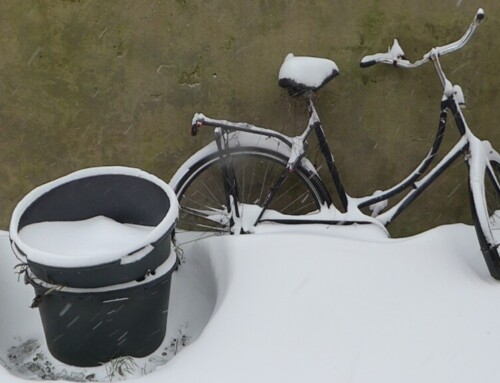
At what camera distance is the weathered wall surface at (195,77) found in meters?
3.36

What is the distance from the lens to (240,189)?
12.7ft

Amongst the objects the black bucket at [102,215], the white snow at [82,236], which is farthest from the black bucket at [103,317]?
the white snow at [82,236]

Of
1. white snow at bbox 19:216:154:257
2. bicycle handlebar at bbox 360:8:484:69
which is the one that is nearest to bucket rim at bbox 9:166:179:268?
white snow at bbox 19:216:154:257

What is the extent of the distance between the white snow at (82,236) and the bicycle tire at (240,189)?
63cm

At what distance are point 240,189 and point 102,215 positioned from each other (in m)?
1.03

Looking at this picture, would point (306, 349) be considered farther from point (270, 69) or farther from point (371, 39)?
point (371, 39)

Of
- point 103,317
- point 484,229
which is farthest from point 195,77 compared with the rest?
point 484,229

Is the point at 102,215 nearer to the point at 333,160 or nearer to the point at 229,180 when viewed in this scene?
the point at 229,180

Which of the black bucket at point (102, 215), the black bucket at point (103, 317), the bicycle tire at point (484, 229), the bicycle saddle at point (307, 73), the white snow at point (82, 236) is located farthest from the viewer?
the bicycle saddle at point (307, 73)

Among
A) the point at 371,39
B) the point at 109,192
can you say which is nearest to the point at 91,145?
the point at 109,192

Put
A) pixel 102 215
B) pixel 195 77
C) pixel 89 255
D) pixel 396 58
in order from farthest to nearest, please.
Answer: pixel 195 77
pixel 396 58
pixel 102 215
pixel 89 255

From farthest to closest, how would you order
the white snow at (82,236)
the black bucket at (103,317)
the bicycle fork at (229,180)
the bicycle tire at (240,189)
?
the bicycle tire at (240,189)
the bicycle fork at (229,180)
the white snow at (82,236)
the black bucket at (103,317)

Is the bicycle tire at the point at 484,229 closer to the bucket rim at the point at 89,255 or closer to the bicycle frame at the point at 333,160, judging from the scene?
the bicycle frame at the point at 333,160

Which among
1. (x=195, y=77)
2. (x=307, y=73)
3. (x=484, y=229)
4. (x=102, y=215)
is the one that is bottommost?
(x=102, y=215)
